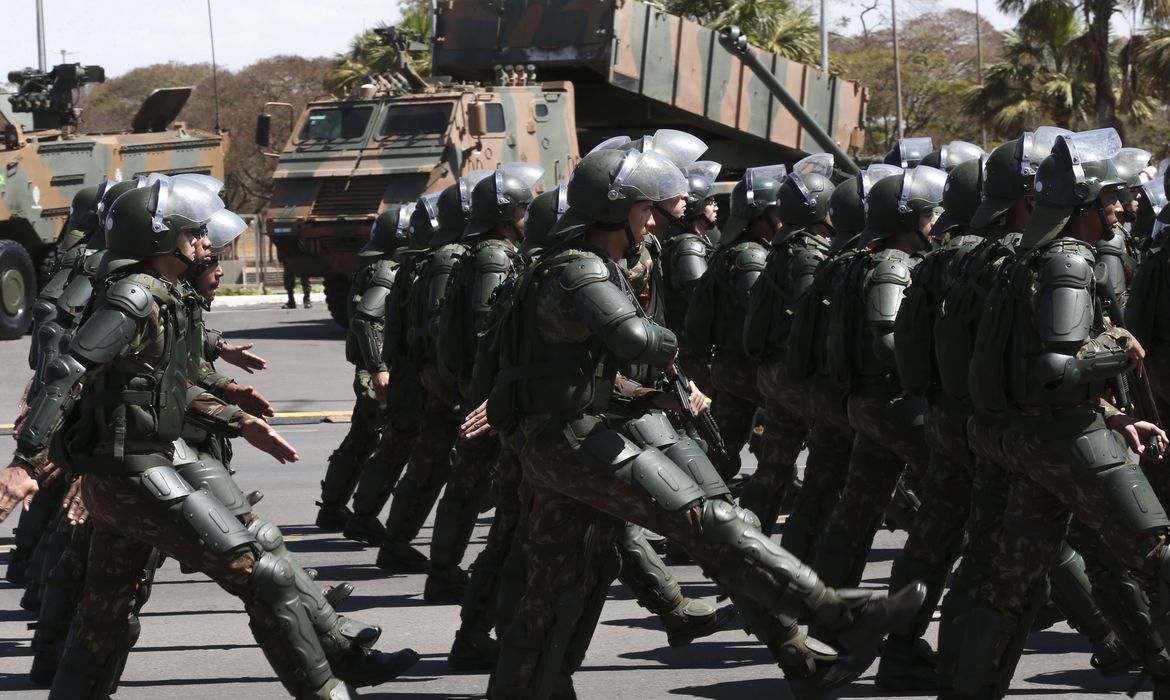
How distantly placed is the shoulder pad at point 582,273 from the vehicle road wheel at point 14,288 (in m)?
18.4

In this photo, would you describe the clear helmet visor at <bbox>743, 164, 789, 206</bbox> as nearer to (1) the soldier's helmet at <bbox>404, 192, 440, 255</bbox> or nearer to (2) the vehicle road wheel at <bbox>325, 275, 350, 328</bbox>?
(1) the soldier's helmet at <bbox>404, 192, 440, 255</bbox>

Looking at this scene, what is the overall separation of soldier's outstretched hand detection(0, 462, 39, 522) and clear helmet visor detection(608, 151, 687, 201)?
2053mm

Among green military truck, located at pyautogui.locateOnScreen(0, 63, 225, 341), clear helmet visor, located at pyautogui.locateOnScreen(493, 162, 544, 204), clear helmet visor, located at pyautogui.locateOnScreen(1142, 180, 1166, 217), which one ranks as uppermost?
clear helmet visor, located at pyautogui.locateOnScreen(493, 162, 544, 204)

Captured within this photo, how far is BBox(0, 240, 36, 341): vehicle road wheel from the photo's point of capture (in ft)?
75.4

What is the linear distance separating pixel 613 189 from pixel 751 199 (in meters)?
3.36

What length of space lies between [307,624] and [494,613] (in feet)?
3.47

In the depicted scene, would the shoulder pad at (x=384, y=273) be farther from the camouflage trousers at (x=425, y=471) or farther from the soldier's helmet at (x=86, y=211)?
the soldier's helmet at (x=86, y=211)

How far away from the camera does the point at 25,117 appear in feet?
86.2

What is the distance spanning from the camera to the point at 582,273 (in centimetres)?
580

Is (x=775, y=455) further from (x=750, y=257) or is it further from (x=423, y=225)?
(x=423, y=225)

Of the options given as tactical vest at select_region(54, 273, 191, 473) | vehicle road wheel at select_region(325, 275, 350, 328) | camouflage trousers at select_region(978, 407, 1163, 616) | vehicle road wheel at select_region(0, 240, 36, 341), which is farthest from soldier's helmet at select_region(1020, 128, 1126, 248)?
vehicle road wheel at select_region(0, 240, 36, 341)

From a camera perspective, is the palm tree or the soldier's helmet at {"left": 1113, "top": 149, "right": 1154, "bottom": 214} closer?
the soldier's helmet at {"left": 1113, "top": 149, "right": 1154, "bottom": 214}

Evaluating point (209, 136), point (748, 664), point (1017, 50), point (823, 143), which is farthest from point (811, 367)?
point (1017, 50)

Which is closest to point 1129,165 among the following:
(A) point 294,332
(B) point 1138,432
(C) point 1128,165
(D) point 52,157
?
(C) point 1128,165
